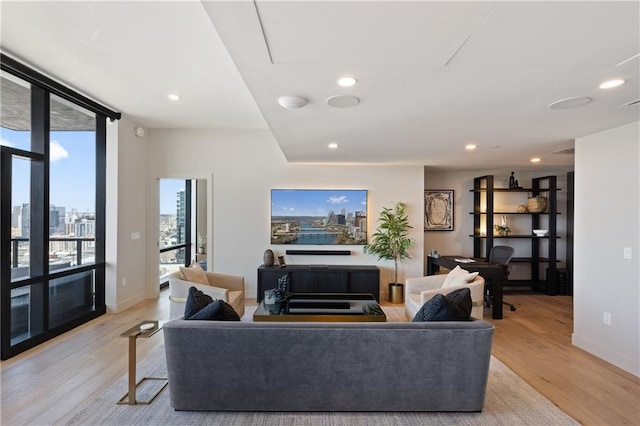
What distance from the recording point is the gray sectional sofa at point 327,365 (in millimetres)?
2182

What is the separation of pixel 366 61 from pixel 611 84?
1.72 meters

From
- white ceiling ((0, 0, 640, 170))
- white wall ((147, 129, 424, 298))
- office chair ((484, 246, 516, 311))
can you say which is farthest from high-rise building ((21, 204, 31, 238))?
office chair ((484, 246, 516, 311))

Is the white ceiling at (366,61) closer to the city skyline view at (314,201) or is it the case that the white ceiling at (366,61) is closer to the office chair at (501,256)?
the city skyline view at (314,201)

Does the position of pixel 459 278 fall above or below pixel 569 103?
below

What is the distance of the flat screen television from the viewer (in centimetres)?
565

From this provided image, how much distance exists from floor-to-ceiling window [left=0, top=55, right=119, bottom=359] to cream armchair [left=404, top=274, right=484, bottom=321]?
4207 mm

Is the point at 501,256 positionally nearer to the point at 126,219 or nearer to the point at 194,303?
the point at 194,303

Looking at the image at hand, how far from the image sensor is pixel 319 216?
569cm

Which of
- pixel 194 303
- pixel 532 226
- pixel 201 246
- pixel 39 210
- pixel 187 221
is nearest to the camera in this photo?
pixel 194 303

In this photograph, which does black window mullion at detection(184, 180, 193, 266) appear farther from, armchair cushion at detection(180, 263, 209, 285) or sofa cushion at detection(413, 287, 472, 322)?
sofa cushion at detection(413, 287, 472, 322)

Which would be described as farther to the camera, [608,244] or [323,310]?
[323,310]

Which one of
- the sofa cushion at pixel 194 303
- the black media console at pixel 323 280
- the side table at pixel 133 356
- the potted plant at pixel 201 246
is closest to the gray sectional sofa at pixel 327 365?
the sofa cushion at pixel 194 303

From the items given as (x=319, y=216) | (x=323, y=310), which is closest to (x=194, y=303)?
(x=323, y=310)

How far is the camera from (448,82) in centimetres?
215
